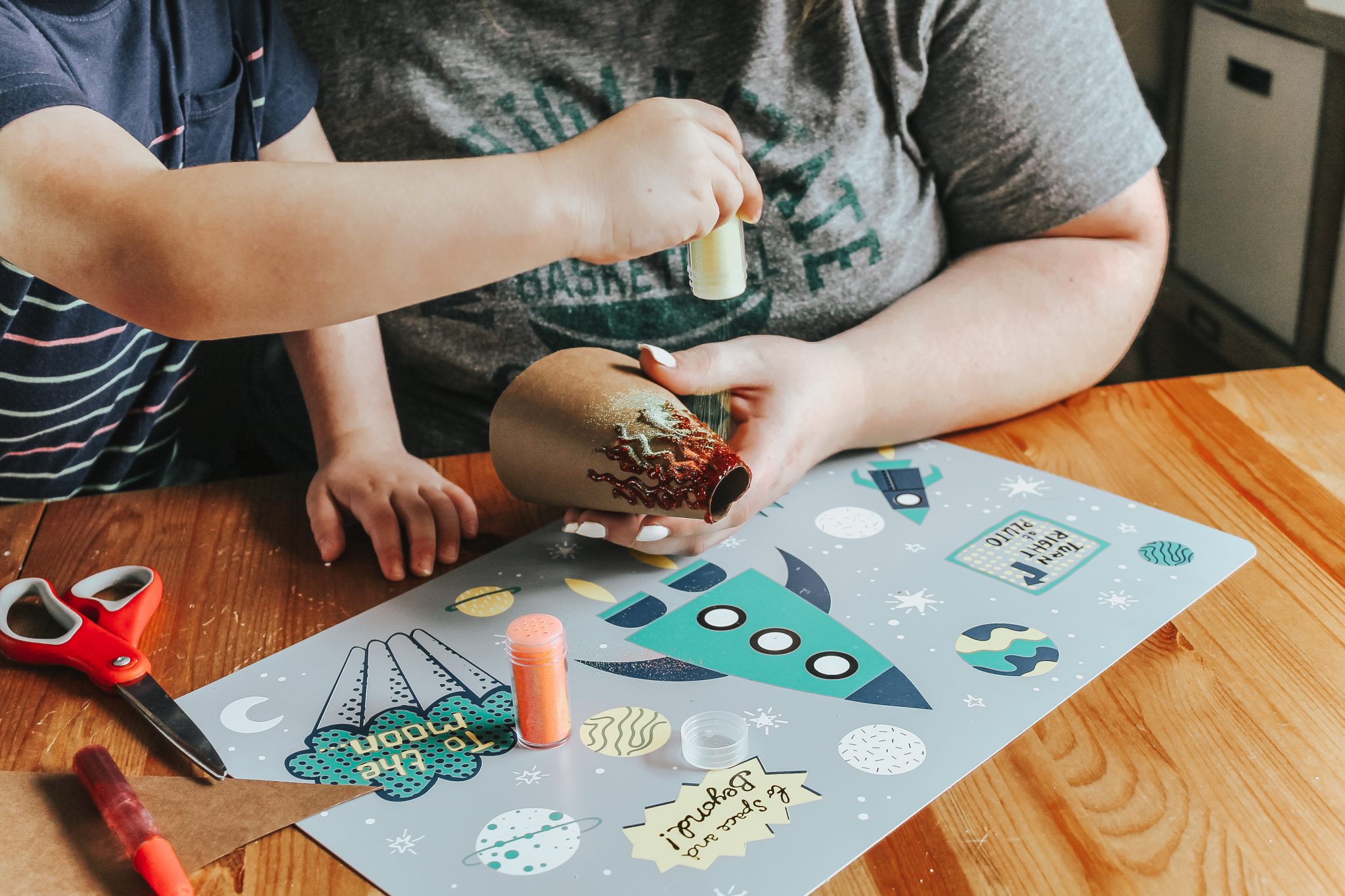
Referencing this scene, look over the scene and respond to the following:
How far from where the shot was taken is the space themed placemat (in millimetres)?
442

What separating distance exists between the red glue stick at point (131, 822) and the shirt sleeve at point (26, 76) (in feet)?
1.00

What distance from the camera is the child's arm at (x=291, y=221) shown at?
495 mm

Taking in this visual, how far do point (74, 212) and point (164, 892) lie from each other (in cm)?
31

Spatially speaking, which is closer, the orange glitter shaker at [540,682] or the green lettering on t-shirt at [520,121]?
the orange glitter shaker at [540,682]

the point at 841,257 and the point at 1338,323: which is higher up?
the point at 841,257

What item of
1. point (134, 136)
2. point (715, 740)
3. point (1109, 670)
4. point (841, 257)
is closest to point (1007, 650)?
point (1109, 670)

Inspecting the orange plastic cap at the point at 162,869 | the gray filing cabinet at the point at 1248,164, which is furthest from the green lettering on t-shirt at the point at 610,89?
the gray filing cabinet at the point at 1248,164

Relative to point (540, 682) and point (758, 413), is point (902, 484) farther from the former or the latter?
point (540, 682)

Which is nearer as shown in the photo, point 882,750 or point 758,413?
point 882,750

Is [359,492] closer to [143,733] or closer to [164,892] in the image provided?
[143,733]

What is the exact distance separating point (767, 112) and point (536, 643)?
0.47m

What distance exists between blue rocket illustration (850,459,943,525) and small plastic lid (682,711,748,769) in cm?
21

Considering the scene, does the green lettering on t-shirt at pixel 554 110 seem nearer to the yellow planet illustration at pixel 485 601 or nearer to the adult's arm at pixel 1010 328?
the adult's arm at pixel 1010 328

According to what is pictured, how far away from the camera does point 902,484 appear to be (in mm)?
704
